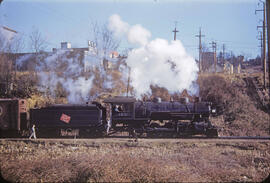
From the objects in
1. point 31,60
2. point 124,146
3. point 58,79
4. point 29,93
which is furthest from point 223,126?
point 31,60

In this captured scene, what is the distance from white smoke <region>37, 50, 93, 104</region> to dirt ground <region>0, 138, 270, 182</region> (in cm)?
675

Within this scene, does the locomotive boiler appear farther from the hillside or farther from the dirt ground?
the hillside

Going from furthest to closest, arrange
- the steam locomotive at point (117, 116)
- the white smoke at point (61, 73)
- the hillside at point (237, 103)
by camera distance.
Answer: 1. the white smoke at point (61, 73)
2. the hillside at point (237, 103)
3. the steam locomotive at point (117, 116)

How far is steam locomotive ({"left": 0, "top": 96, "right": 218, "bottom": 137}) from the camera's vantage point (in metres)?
13.2

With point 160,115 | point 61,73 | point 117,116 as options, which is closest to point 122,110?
point 117,116

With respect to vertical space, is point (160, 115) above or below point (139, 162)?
above

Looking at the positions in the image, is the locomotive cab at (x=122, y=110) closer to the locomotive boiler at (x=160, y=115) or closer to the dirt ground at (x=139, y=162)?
the locomotive boiler at (x=160, y=115)

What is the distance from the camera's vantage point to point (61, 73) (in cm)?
1931

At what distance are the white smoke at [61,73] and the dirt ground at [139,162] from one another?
6748mm

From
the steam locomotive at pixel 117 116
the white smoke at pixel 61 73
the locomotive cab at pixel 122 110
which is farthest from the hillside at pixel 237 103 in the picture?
the white smoke at pixel 61 73

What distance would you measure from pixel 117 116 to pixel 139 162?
19.3ft

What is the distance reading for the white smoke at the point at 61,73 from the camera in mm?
17938

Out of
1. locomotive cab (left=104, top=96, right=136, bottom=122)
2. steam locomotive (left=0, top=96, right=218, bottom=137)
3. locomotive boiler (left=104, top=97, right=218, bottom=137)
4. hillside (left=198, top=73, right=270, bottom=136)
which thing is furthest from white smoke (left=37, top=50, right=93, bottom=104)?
hillside (left=198, top=73, right=270, bottom=136)

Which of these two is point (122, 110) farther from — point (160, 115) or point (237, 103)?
point (237, 103)
